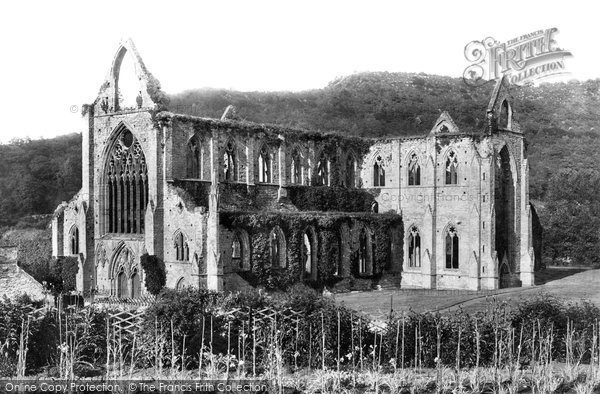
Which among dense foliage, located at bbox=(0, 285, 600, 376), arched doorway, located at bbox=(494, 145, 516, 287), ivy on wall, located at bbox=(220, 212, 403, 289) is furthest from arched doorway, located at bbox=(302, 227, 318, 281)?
dense foliage, located at bbox=(0, 285, 600, 376)

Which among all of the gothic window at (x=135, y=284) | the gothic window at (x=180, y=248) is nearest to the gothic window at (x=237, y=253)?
the gothic window at (x=180, y=248)

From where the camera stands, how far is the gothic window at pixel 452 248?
47062mm

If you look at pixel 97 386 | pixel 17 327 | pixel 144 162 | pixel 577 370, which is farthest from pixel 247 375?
pixel 144 162

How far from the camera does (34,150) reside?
9719 cm

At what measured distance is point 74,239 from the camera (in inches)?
1784

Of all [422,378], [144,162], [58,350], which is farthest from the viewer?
[144,162]

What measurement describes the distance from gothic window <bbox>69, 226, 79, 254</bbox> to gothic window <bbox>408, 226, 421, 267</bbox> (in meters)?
19.0

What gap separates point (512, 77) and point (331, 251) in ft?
53.2

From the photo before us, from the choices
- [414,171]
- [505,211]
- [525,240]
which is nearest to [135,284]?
[414,171]

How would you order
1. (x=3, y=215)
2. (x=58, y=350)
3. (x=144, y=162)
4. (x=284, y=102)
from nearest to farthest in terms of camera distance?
(x=58, y=350) → (x=144, y=162) → (x=3, y=215) → (x=284, y=102)

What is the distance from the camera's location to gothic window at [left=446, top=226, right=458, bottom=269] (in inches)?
1853

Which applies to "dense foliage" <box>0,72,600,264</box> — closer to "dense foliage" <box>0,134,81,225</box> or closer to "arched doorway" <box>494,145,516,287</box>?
"dense foliage" <box>0,134,81,225</box>

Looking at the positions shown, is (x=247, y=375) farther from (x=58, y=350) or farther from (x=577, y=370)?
(x=577, y=370)

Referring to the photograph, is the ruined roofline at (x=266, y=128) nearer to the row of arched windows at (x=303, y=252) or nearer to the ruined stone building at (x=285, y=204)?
the ruined stone building at (x=285, y=204)
